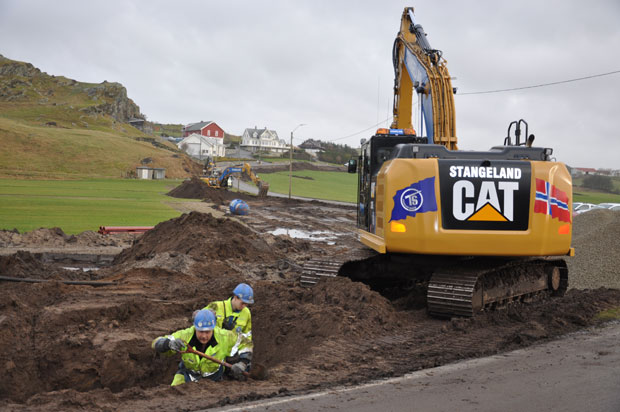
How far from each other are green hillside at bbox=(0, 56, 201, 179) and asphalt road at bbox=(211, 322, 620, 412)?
57.9 m

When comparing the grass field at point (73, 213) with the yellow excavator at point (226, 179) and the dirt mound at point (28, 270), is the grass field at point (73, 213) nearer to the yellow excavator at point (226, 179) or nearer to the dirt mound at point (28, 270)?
the dirt mound at point (28, 270)

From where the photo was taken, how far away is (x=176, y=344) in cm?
598

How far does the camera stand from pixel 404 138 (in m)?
10.6

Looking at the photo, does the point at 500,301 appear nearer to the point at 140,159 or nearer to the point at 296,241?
the point at 296,241

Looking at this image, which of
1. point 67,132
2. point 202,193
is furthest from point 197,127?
point 202,193

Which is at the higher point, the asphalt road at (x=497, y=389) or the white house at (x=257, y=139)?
the white house at (x=257, y=139)

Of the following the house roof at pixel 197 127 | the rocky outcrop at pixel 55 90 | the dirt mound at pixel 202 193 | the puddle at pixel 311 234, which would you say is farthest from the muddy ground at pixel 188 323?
the house roof at pixel 197 127

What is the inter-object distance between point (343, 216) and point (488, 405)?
29.8 meters

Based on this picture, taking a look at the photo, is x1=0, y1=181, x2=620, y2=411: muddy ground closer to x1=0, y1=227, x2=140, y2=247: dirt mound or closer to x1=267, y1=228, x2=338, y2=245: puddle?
x1=0, y1=227, x2=140, y2=247: dirt mound

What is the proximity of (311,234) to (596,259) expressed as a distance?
12.2m

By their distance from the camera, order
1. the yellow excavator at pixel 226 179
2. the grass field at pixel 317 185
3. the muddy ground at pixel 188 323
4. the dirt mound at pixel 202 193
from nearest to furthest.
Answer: the muddy ground at pixel 188 323 → the dirt mound at pixel 202 193 → the yellow excavator at pixel 226 179 → the grass field at pixel 317 185

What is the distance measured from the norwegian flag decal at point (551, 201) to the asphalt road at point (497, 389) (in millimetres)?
2248

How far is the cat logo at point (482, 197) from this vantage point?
8.12 m

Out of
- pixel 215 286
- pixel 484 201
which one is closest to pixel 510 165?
pixel 484 201
